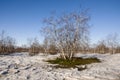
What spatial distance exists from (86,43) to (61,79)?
10949 mm

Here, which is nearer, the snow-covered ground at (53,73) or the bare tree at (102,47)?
the snow-covered ground at (53,73)

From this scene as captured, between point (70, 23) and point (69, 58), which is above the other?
point (70, 23)

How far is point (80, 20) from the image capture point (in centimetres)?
1895

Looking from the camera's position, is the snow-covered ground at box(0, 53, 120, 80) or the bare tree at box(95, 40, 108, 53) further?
the bare tree at box(95, 40, 108, 53)

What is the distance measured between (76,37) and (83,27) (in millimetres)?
1397

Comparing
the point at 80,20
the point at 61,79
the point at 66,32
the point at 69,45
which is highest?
the point at 80,20

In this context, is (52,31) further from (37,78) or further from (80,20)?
(37,78)

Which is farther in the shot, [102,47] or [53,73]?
[102,47]

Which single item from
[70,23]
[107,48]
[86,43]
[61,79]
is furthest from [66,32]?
[107,48]

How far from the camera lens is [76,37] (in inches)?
740

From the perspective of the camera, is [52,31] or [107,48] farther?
[107,48]

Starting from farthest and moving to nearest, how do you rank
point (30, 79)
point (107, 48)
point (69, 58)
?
1. point (107, 48)
2. point (69, 58)
3. point (30, 79)

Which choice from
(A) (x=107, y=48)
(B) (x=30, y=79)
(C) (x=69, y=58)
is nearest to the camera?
(B) (x=30, y=79)

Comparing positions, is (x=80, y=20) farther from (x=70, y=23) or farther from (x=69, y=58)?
(x=69, y=58)
